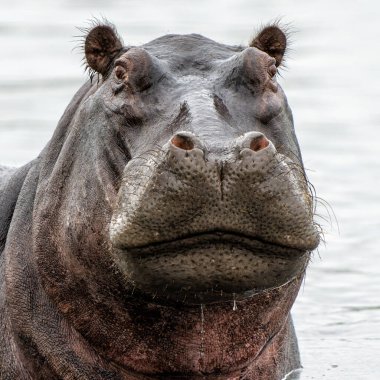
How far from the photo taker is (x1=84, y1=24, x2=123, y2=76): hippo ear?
25.3 ft

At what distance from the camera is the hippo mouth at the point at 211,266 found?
652cm

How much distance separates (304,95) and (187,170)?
42.6 feet

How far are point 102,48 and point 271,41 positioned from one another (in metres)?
0.85

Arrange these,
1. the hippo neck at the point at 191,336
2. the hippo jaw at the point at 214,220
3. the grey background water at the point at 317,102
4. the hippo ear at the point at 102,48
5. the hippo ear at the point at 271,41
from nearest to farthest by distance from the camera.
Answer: the hippo jaw at the point at 214,220 < the hippo neck at the point at 191,336 < the hippo ear at the point at 102,48 < the hippo ear at the point at 271,41 < the grey background water at the point at 317,102

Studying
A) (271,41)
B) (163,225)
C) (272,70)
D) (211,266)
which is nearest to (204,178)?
(163,225)

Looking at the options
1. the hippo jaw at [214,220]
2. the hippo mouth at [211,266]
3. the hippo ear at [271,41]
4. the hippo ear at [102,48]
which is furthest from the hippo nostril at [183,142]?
the hippo ear at [271,41]

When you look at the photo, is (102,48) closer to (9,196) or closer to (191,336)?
(9,196)

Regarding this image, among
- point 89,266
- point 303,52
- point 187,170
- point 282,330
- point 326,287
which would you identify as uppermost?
point 187,170

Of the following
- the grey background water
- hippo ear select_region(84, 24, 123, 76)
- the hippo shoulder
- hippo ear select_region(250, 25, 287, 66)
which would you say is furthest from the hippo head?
the grey background water

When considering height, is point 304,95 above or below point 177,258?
below

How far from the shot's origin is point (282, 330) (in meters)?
7.89

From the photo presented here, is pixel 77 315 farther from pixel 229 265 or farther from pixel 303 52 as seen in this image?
pixel 303 52

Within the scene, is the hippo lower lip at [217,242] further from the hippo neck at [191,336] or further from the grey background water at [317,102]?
the grey background water at [317,102]

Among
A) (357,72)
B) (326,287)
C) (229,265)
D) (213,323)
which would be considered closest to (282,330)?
(213,323)
